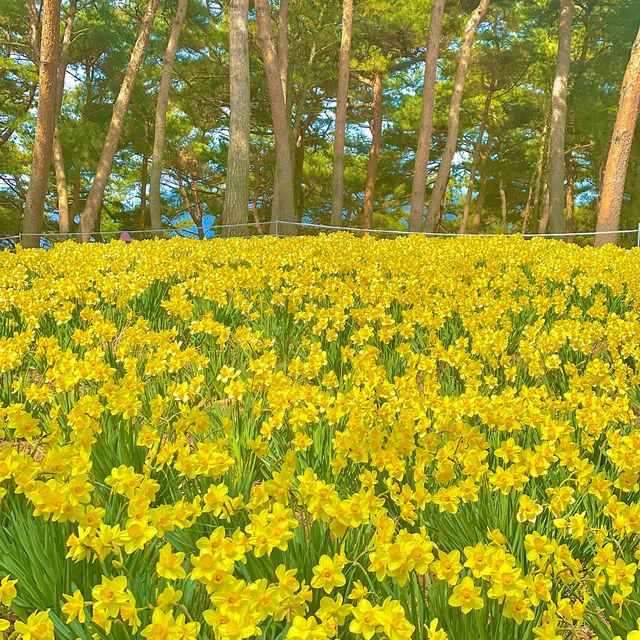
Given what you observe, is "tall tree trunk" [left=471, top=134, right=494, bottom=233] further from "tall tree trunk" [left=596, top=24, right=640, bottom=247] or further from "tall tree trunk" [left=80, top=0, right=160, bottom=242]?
"tall tree trunk" [left=80, top=0, right=160, bottom=242]

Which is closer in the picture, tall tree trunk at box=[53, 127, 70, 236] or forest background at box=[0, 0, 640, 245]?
forest background at box=[0, 0, 640, 245]

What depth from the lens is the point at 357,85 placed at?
2269 cm

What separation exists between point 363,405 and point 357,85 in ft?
73.9

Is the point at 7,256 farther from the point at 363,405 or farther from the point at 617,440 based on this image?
the point at 617,440

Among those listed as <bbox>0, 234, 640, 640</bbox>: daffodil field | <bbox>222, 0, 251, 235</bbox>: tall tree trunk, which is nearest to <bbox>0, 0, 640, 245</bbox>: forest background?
<bbox>222, 0, 251, 235</bbox>: tall tree trunk

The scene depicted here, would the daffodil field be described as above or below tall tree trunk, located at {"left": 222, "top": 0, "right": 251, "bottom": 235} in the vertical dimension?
below

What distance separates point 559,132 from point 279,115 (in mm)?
6711

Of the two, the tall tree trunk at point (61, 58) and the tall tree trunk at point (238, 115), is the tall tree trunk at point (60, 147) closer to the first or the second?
the tall tree trunk at point (61, 58)

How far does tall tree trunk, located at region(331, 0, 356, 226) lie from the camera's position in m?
16.2

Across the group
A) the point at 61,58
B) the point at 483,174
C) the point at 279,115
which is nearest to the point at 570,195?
the point at 483,174

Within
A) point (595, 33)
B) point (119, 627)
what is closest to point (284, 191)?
point (119, 627)

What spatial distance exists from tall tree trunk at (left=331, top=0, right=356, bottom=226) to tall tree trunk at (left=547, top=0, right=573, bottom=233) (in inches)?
215

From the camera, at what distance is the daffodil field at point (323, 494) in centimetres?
126

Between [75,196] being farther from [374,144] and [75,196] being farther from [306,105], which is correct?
[374,144]
